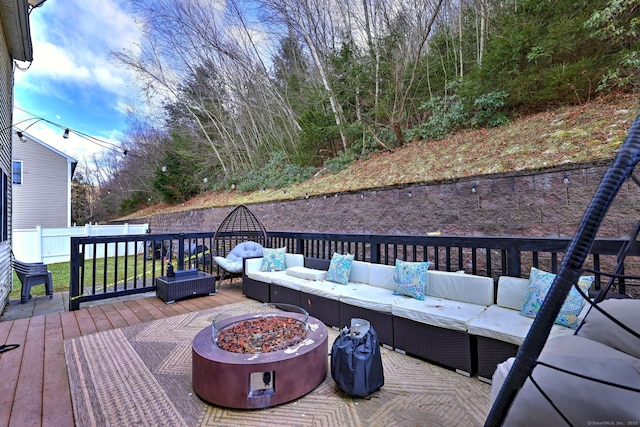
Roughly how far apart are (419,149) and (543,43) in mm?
2974

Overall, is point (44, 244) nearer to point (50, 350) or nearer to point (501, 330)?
point (50, 350)

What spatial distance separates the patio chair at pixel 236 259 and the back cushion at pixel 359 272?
203 cm

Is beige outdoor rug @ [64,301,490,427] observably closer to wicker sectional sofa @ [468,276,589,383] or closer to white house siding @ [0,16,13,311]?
wicker sectional sofa @ [468,276,589,383]

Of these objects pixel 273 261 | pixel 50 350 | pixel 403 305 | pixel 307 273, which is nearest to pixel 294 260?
pixel 273 261

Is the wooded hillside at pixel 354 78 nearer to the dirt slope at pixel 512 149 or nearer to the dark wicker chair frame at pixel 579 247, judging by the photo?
the dirt slope at pixel 512 149

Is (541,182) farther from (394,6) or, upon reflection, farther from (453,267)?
(394,6)

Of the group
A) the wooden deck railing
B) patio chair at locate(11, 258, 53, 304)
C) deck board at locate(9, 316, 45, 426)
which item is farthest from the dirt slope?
deck board at locate(9, 316, 45, 426)

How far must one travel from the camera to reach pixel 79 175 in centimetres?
2227

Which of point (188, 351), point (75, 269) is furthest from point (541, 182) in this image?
point (75, 269)

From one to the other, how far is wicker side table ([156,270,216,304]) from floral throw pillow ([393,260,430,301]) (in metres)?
3.05

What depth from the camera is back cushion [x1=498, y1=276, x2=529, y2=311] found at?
8.29 feet

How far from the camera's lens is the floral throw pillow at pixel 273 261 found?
4.63 metres

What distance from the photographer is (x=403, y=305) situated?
9.09 ft

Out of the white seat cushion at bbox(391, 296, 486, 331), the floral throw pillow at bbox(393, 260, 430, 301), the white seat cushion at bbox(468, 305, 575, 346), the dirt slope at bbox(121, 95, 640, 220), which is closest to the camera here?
the white seat cushion at bbox(468, 305, 575, 346)
